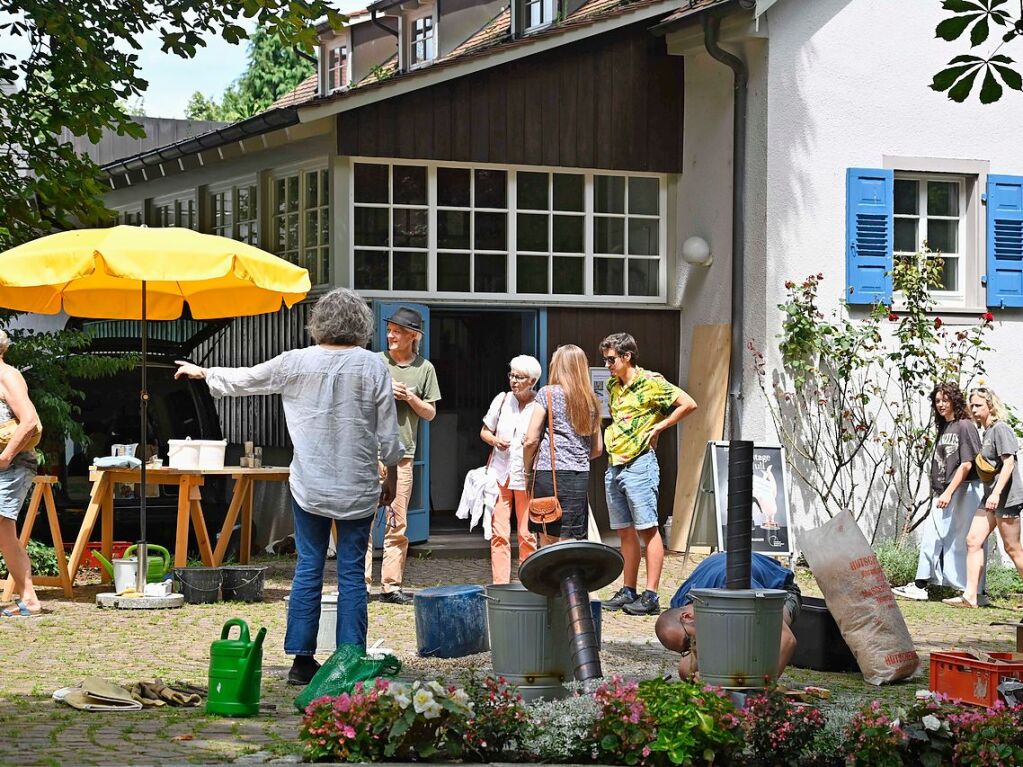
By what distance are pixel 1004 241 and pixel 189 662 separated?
935cm

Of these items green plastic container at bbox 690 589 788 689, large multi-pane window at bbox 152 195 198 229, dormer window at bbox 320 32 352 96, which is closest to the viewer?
green plastic container at bbox 690 589 788 689

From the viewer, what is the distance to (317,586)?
25.8ft

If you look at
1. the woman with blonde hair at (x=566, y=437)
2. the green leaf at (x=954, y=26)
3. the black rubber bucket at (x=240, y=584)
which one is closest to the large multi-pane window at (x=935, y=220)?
the woman with blonde hair at (x=566, y=437)

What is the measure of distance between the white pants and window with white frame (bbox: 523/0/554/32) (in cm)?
736

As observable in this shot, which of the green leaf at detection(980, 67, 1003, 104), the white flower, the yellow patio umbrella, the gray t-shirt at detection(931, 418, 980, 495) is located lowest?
the white flower

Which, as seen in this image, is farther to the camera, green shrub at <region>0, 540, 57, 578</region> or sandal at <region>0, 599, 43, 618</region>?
green shrub at <region>0, 540, 57, 578</region>

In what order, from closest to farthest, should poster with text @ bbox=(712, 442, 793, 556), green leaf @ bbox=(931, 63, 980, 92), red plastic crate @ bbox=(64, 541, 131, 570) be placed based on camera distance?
green leaf @ bbox=(931, 63, 980, 92) → red plastic crate @ bbox=(64, 541, 131, 570) → poster with text @ bbox=(712, 442, 793, 556)

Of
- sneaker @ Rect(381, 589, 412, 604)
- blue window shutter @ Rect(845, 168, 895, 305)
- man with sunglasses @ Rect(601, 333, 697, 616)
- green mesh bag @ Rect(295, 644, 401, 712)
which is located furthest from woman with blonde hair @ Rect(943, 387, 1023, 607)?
green mesh bag @ Rect(295, 644, 401, 712)

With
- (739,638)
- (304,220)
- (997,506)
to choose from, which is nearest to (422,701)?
(739,638)

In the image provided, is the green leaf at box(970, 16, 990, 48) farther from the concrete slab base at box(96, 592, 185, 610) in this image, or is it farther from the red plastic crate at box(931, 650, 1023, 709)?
the concrete slab base at box(96, 592, 185, 610)

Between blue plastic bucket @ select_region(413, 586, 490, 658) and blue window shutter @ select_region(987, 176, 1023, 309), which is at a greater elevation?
blue window shutter @ select_region(987, 176, 1023, 309)

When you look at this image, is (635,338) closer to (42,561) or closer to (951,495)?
(951,495)

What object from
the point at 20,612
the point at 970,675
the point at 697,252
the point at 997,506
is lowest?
the point at 20,612

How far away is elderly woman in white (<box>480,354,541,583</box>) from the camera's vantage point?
36.1 ft
